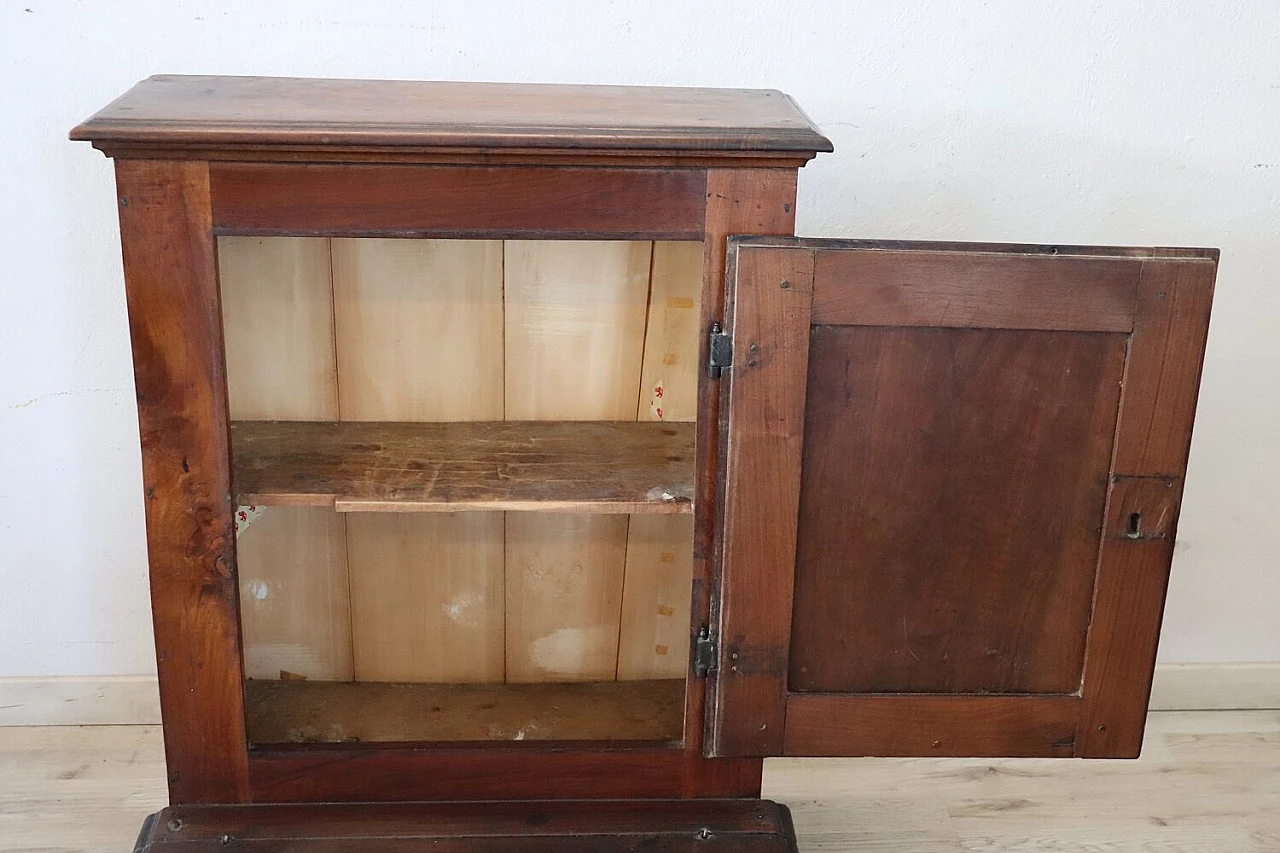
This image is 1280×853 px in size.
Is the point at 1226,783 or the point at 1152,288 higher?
the point at 1152,288

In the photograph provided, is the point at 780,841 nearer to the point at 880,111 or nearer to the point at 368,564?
the point at 368,564

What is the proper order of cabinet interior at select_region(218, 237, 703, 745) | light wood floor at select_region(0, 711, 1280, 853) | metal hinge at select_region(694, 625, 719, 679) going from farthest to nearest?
light wood floor at select_region(0, 711, 1280, 853), cabinet interior at select_region(218, 237, 703, 745), metal hinge at select_region(694, 625, 719, 679)

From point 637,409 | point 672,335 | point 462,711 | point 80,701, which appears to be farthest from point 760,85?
point 80,701

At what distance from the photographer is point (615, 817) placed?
4.98 ft

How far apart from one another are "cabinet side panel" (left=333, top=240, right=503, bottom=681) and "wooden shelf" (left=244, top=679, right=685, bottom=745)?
2.4 inches

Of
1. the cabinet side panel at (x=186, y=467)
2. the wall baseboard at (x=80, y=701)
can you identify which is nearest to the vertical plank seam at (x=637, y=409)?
the cabinet side panel at (x=186, y=467)

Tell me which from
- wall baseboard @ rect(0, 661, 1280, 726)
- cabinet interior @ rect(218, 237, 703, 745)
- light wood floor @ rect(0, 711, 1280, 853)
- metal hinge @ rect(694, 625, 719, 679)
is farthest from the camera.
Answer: wall baseboard @ rect(0, 661, 1280, 726)

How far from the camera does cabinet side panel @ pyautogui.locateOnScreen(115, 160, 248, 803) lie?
127 centimetres

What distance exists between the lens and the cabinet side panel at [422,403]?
1.69 meters

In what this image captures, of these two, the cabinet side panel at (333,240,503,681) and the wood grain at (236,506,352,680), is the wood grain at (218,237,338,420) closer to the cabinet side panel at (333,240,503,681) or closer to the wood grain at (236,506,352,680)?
the cabinet side panel at (333,240,503,681)

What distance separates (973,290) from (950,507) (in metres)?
0.24

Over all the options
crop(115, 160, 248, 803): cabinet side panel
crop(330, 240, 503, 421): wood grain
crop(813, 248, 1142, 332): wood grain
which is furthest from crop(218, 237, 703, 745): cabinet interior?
crop(813, 248, 1142, 332): wood grain

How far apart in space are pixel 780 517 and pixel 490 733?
1.99ft

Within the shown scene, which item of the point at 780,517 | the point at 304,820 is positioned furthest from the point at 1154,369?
the point at 304,820
